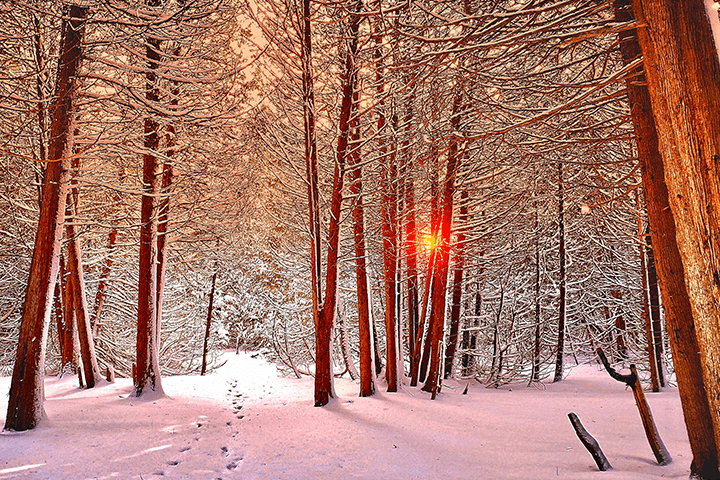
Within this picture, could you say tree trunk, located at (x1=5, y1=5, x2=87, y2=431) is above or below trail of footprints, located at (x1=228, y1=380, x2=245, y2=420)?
above

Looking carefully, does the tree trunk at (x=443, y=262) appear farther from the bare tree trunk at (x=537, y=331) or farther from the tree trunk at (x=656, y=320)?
the tree trunk at (x=656, y=320)

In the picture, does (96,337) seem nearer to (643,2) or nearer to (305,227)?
(305,227)

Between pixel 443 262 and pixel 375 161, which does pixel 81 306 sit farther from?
pixel 443 262

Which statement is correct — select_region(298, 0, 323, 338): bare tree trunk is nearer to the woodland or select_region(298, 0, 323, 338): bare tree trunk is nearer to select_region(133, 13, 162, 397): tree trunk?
the woodland

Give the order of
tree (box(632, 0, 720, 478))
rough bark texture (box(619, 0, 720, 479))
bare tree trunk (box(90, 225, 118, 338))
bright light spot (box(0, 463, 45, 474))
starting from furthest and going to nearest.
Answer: bare tree trunk (box(90, 225, 118, 338))
bright light spot (box(0, 463, 45, 474))
rough bark texture (box(619, 0, 720, 479))
tree (box(632, 0, 720, 478))

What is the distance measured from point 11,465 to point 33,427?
1.45m

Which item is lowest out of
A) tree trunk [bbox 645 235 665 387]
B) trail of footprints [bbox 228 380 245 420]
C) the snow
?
trail of footprints [bbox 228 380 245 420]

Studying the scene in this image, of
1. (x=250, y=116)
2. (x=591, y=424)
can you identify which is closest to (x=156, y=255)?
(x=250, y=116)

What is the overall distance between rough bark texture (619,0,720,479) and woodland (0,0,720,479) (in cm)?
2

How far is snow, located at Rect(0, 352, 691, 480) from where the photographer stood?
4.00 m

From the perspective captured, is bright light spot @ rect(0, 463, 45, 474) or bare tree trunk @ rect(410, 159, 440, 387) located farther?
bare tree trunk @ rect(410, 159, 440, 387)

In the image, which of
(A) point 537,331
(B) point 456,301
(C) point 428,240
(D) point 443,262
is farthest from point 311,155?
(A) point 537,331

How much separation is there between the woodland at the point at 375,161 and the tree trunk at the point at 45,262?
1.3 inches

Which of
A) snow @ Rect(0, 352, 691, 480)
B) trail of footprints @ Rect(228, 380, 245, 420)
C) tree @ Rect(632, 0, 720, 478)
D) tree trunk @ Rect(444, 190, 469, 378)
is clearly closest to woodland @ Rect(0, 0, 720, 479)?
tree @ Rect(632, 0, 720, 478)
